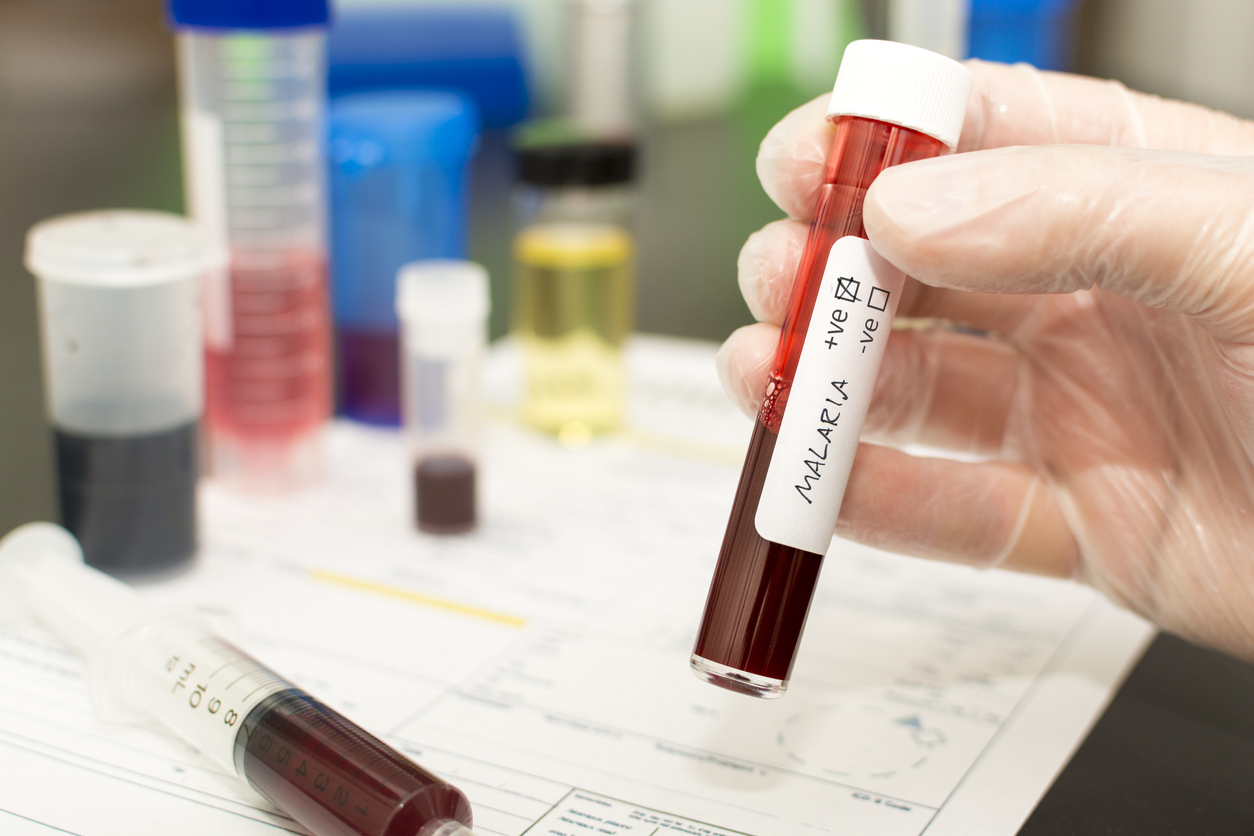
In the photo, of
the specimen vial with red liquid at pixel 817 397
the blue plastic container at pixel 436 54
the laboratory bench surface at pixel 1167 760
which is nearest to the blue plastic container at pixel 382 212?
the blue plastic container at pixel 436 54

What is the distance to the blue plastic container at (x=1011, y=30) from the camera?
1.42m

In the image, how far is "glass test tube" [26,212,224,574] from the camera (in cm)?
72

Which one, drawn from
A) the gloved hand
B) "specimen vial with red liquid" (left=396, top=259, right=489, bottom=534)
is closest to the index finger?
the gloved hand

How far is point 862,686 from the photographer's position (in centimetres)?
67

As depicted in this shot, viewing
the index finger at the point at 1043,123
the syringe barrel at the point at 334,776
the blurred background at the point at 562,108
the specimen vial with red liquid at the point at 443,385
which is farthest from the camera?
the blurred background at the point at 562,108

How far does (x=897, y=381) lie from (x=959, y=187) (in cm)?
25

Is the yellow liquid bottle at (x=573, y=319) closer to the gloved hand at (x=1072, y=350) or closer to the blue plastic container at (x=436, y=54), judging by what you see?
the gloved hand at (x=1072, y=350)

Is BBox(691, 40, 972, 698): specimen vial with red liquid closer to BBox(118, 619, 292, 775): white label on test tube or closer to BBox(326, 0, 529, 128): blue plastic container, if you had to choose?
BBox(118, 619, 292, 775): white label on test tube

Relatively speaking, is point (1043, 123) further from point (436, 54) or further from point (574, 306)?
point (436, 54)

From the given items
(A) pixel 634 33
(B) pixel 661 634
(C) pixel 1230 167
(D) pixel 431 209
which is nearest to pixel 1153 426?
(C) pixel 1230 167

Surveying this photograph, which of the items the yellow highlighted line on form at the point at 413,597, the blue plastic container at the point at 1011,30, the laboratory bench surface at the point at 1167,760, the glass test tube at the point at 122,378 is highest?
the blue plastic container at the point at 1011,30

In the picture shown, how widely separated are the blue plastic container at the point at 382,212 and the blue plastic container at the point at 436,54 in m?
0.44

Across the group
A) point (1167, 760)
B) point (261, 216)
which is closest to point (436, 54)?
point (261, 216)

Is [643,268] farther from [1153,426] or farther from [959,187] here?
[959,187]
